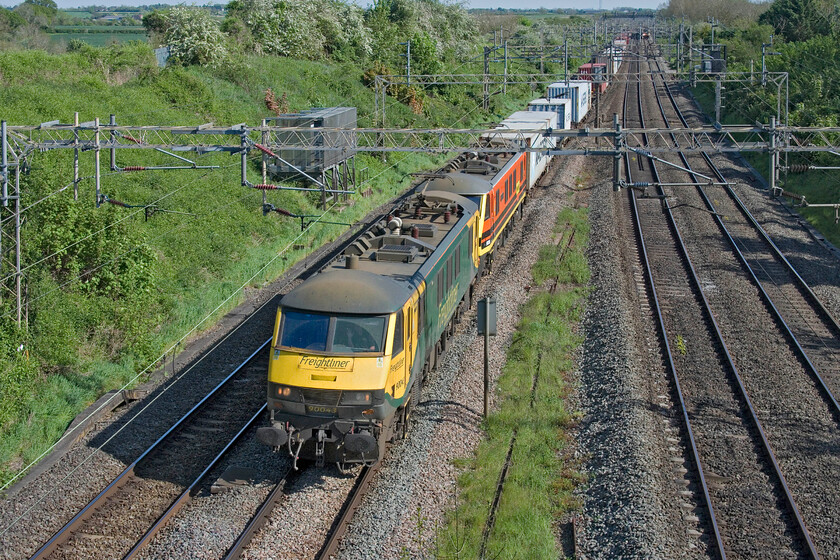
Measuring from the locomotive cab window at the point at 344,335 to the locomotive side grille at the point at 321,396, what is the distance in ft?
1.90

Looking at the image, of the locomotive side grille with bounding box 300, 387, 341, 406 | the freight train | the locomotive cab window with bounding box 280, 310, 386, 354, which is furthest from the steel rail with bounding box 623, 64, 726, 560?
the locomotive side grille with bounding box 300, 387, 341, 406

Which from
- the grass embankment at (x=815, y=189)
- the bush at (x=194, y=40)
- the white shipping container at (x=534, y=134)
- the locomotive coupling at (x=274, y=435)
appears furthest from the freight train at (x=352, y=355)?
the bush at (x=194, y=40)

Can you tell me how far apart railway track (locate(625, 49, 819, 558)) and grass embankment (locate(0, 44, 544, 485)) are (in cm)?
1067

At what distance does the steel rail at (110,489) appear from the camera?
1132 centimetres

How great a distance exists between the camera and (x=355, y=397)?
12.3m

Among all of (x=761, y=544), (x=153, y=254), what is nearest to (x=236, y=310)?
(x=153, y=254)

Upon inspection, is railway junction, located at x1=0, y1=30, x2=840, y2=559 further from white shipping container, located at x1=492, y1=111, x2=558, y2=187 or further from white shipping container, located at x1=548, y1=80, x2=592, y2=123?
white shipping container, located at x1=548, y1=80, x2=592, y2=123

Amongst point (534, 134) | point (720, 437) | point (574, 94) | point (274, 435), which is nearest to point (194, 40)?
point (574, 94)

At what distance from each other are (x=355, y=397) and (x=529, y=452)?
335cm

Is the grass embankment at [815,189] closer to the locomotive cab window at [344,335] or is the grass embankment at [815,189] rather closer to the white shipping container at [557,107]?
the white shipping container at [557,107]

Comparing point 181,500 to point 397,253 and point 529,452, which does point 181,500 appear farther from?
point 529,452

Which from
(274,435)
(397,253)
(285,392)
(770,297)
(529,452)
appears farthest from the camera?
(770,297)

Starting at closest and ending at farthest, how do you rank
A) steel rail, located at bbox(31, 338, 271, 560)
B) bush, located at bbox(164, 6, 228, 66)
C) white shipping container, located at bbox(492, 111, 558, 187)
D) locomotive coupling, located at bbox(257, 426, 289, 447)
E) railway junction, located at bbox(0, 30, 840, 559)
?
1. steel rail, located at bbox(31, 338, 271, 560)
2. railway junction, located at bbox(0, 30, 840, 559)
3. locomotive coupling, located at bbox(257, 426, 289, 447)
4. white shipping container, located at bbox(492, 111, 558, 187)
5. bush, located at bbox(164, 6, 228, 66)

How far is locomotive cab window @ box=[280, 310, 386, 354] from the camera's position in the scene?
12516 millimetres
